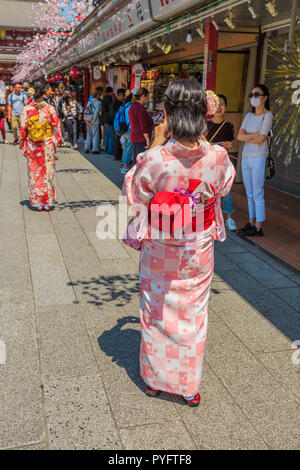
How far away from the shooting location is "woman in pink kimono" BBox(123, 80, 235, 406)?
93.4 inches

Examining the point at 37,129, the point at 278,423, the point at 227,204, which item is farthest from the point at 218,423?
the point at 37,129

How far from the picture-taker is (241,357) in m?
3.23

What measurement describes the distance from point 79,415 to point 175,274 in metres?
1.01

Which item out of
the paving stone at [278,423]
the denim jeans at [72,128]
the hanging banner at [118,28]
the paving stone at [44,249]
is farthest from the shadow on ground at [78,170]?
the paving stone at [278,423]

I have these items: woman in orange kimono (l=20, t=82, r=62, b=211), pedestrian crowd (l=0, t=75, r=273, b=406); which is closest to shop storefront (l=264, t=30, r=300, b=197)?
woman in orange kimono (l=20, t=82, r=62, b=211)

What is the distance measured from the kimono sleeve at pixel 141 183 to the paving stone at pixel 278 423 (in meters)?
1.45

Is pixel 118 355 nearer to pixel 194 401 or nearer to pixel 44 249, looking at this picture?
pixel 194 401

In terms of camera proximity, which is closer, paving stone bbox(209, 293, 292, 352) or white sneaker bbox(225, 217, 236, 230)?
paving stone bbox(209, 293, 292, 352)

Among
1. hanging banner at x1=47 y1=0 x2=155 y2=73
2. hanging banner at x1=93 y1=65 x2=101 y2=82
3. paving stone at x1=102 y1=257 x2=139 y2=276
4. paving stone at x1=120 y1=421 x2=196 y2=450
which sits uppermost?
hanging banner at x1=47 y1=0 x2=155 y2=73

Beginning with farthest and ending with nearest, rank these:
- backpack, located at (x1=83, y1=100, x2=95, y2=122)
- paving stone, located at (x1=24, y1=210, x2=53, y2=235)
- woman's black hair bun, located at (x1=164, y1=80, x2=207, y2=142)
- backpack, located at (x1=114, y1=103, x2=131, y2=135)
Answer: backpack, located at (x1=83, y1=100, x2=95, y2=122)
backpack, located at (x1=114, y1=103, x2=131, y2=135)
paving stone, located at (x1=24, y1=210, x2=53, y2=235)
woman's black hair bun, located at (x1=164, y1=80, x2=207, y2=142)

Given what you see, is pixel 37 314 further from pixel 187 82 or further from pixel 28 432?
pixel 187 82

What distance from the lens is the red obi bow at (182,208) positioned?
7.93 feet

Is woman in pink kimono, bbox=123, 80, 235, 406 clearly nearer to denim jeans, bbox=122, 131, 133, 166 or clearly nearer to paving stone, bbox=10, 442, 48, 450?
paving stone, bbox=10, 442, 48, 450

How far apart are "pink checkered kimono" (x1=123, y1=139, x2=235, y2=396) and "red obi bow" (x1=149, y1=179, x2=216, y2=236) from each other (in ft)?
0.13
